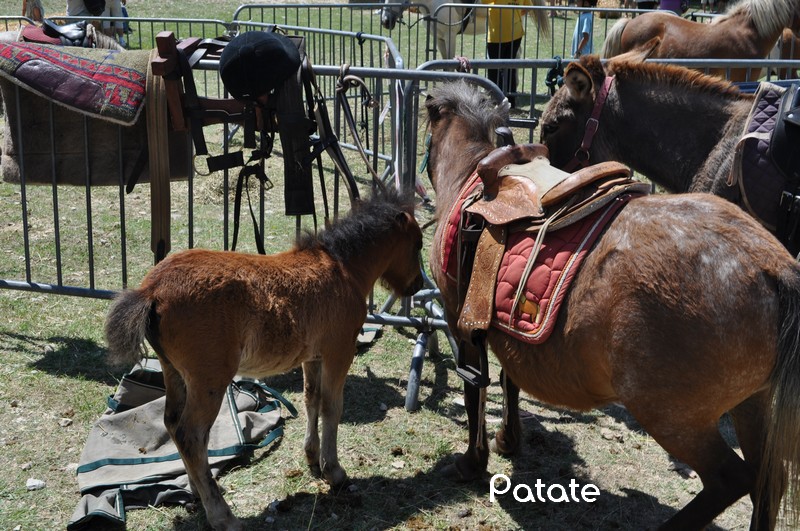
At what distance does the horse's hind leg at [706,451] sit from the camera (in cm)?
277

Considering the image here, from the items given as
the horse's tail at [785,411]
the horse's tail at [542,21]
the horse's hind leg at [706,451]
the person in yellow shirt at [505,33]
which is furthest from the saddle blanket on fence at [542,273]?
the horse's tail at [542,21]

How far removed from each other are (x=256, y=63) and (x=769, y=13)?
24.8 ft

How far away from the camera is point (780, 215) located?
3777 mm

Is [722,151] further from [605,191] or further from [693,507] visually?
[693,507]

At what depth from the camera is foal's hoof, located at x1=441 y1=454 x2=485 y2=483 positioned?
3881 millimetres

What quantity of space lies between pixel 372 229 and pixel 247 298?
782 mm

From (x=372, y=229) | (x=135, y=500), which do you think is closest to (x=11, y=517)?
(x=135, y=500)

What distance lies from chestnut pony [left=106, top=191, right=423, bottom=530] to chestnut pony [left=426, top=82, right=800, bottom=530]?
101 cm

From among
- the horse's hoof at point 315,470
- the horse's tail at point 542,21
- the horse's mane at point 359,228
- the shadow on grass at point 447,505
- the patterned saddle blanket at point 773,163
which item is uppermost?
the horse's tail at point 542,21

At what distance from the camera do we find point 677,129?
422cm

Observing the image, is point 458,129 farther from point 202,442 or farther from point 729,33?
point 729,33

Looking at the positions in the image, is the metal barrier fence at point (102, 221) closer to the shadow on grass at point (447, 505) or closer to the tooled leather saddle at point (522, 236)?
the tooled leather saddle at point (522, 236)

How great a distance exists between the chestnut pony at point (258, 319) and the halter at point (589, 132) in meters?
0.99

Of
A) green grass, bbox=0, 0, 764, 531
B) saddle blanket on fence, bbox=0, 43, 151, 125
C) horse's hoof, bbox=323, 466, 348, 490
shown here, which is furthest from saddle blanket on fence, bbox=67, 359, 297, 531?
saddle blanket on fence, bbox=0, 43, 151, 125
